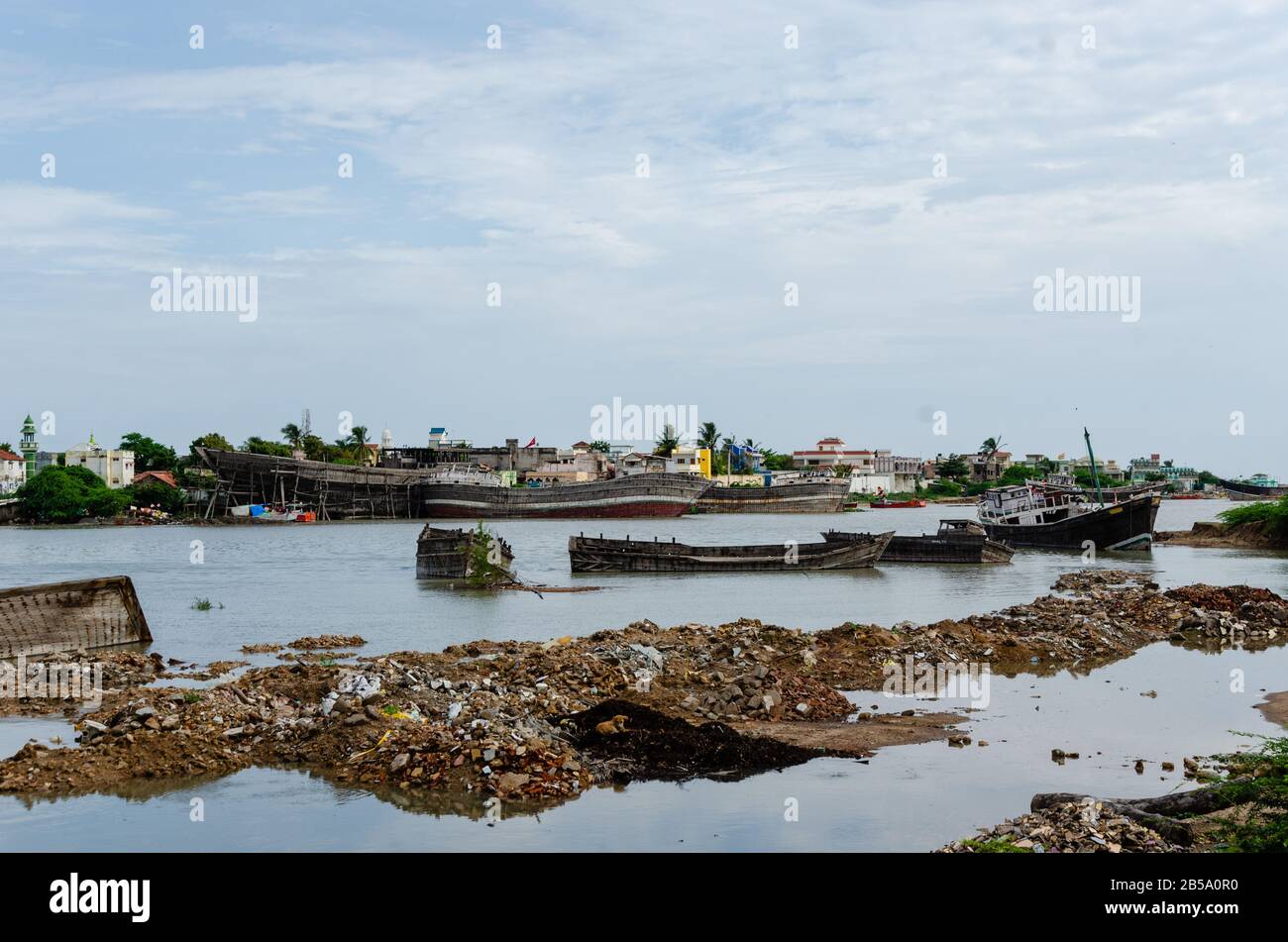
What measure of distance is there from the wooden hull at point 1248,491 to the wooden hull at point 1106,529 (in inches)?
4865

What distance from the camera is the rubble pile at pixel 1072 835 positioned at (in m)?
8.17

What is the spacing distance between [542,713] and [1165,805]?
7.13 m

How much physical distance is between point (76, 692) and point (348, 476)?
83895 millimetres

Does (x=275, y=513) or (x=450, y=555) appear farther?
(x=275, y=513)

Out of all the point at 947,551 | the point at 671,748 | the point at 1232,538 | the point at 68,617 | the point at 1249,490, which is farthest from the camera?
the point at 1249,490

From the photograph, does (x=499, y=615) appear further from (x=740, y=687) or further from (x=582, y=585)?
(x=740, y=687)

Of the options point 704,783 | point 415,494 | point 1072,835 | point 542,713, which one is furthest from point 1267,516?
point 415,494

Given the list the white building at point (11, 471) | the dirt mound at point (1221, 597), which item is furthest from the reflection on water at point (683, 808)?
the white building at point (11, 471)

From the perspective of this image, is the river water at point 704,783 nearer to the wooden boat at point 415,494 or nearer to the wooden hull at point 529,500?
the wooden boat at point 415,494

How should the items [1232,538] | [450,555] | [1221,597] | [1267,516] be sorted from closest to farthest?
[1221,597]
[450,555]
[1267,516]
[1232,538]

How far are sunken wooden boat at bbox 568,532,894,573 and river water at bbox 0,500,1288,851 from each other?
58.1 inches

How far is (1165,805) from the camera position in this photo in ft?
31.8

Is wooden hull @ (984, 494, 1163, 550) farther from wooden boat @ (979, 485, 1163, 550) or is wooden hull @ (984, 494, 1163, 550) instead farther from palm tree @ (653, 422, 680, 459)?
palm tree @ (653, 422, 680, 459)

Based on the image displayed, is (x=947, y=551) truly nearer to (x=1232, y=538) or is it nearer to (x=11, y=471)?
(x=1232, y=538)
